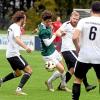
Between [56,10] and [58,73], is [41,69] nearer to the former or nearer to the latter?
[58,73]

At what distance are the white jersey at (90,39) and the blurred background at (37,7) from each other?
41.9 meters

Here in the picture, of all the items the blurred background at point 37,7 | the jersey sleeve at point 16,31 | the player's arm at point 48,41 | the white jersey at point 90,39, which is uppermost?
the white jersey at point 90,39

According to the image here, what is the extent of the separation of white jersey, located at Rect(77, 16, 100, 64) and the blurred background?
41.9 m

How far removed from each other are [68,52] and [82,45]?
11.3ft

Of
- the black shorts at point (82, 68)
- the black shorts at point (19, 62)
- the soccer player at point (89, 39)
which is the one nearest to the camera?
the soccer player at point (89, 39)

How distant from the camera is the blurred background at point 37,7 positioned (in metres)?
53.7

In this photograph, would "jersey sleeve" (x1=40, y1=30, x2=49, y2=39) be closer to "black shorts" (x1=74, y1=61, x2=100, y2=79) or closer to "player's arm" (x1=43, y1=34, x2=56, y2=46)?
"player's arm" (x1=43, y1=34, x2=56, y2=46)

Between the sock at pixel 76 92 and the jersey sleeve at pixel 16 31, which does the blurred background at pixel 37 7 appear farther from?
the sock at pixel 76 92

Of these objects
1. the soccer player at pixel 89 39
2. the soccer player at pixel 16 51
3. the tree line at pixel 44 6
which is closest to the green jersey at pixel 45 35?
the soccer player at pixel 16 51

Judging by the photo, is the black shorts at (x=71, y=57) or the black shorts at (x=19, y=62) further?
the black shorts at (x=71, y=57)

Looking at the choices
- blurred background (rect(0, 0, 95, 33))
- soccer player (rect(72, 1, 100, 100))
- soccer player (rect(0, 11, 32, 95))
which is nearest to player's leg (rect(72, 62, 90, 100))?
soccer player (rect(72, 1, 100, 100))

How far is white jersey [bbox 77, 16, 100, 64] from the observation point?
982 centimetres

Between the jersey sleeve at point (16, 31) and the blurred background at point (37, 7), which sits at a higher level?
the jersey sleeve at point (16, 31)

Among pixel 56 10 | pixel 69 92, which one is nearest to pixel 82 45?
pixel 69 92
